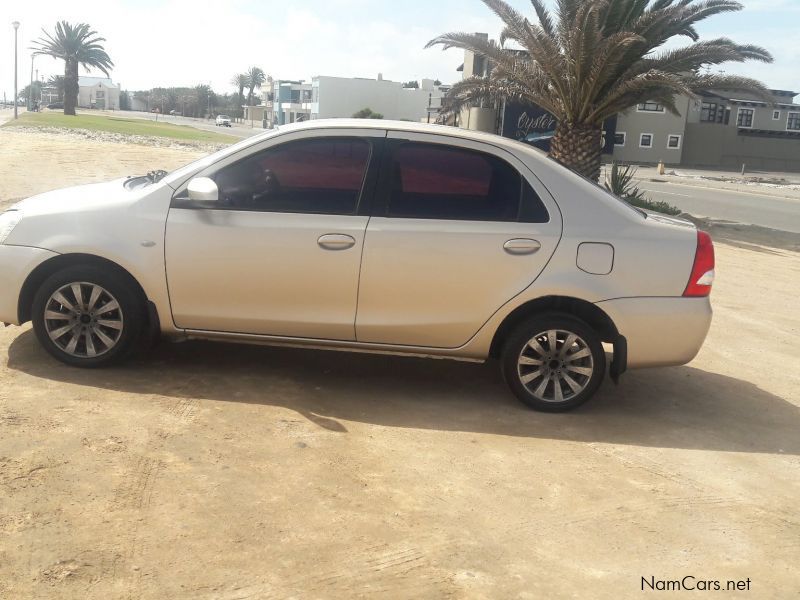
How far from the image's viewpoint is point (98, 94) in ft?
517

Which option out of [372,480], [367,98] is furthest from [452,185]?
[367,98]

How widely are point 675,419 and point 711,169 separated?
2431 inches

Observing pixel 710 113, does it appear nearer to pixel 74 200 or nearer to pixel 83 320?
pixel 74 200

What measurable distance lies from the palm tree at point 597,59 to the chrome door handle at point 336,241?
40.7 ft

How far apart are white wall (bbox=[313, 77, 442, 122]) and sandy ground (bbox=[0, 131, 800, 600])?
299 feet

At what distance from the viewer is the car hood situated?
5273mm

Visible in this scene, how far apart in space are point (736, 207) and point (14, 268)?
80.6ft

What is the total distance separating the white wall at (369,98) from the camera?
317 ft

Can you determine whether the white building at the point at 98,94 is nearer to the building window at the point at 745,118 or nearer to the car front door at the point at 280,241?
the building window at the point at 745,118

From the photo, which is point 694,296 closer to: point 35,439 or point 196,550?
point 196,550

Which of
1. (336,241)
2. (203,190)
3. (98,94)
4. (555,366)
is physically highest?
(98,94)

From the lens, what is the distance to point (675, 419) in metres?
5.32

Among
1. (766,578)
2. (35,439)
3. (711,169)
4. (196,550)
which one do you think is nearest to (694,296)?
(766,578)

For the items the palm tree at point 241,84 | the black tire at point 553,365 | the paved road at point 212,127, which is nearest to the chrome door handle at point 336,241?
the black tire at point 553,365
